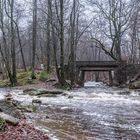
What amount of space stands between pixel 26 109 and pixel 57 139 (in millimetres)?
5648

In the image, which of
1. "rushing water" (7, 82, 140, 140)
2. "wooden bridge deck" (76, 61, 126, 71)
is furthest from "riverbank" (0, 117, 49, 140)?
"wooden bridge deck" (76, 61, 126, 71)

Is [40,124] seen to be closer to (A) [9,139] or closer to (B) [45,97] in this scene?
(A) [9,139]

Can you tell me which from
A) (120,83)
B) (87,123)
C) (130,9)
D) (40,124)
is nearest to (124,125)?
(87,123)

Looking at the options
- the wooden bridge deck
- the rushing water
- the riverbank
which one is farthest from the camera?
the wooden bridge deck

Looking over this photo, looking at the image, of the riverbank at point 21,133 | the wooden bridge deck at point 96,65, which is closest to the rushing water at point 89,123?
the riverbank at point 21,133

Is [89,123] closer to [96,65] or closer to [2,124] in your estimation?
[2,124]

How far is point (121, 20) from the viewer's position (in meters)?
43.6

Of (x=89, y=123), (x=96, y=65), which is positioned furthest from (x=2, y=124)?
(x=96, y=65)

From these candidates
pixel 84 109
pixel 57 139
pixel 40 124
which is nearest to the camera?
pixel 57 139

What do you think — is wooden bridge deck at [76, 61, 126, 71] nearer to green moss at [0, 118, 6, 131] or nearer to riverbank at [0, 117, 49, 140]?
riverbank at [0, 117, 49, 140]

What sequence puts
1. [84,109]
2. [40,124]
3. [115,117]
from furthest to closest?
[84,109]
[115,117]
[40,124]

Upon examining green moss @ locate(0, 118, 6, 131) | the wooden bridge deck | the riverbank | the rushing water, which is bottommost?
the rushing water

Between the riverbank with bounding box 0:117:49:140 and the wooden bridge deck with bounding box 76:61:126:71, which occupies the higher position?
the wooden bridge deck with bounding box 76:61:126:71

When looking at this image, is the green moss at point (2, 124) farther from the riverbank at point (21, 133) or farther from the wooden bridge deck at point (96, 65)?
the wooden bridge deck at point (96, 65)
